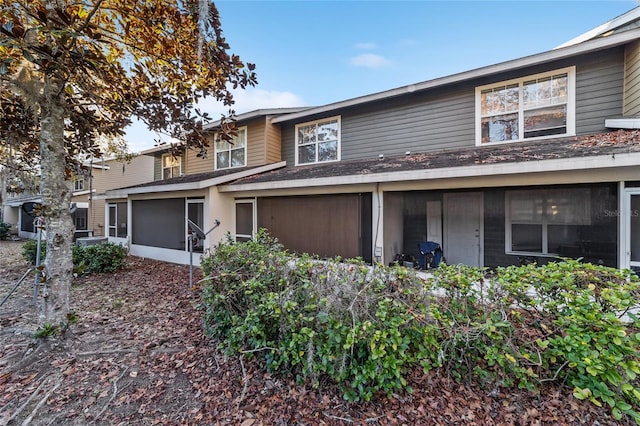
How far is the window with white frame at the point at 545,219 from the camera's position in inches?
262

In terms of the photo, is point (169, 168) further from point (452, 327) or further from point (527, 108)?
point (452, 327)

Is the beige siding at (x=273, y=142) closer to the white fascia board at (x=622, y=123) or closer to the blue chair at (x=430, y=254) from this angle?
the blue chair at (x=430, y=254)

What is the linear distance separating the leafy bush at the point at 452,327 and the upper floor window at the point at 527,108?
223 inches

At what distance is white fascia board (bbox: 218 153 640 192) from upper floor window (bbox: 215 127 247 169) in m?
4.09

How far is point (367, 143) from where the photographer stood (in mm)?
9562

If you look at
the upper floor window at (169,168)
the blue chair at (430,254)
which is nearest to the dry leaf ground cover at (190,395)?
the blue chair at (430,254)

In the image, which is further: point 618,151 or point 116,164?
point 116,164

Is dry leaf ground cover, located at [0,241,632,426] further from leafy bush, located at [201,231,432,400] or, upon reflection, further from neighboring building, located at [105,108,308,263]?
neighboring building, located at [105,108,308,263]

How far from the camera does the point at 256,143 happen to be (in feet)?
36.7

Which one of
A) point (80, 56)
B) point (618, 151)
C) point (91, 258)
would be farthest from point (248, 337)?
point (91, 258)

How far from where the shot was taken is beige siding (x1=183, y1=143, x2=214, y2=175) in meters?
12.5

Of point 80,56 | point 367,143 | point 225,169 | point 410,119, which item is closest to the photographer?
point 80,56

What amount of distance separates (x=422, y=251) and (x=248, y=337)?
224 inches

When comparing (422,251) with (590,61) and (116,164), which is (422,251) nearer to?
(590,61)
